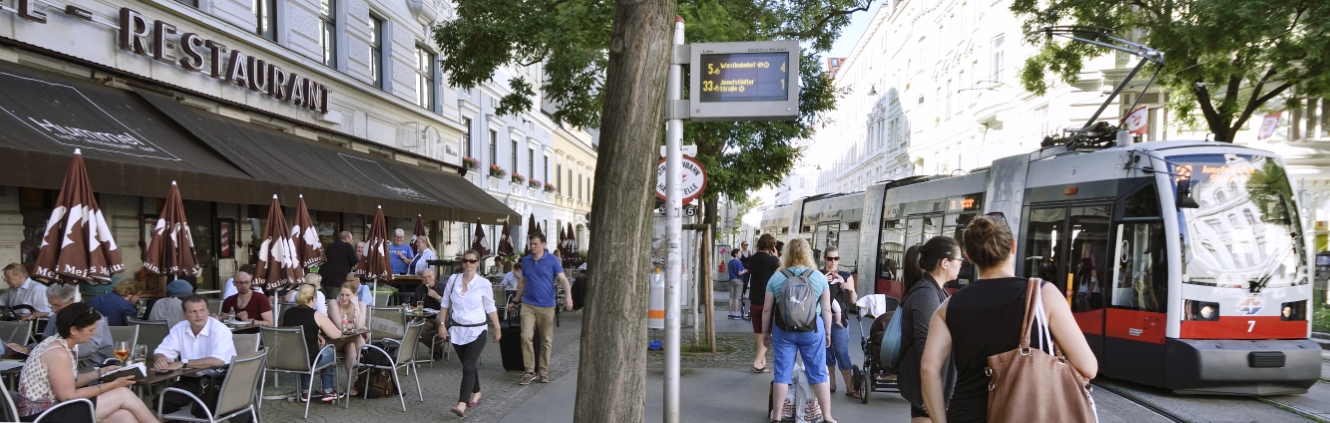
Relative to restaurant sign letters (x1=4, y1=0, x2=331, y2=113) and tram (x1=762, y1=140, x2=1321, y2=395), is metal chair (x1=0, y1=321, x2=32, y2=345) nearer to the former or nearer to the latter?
restaurant sign letters (x1=4, y1=0, x2=331, y2=113)

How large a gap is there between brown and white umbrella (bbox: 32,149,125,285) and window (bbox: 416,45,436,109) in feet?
50.7

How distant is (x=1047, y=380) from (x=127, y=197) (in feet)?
39.8

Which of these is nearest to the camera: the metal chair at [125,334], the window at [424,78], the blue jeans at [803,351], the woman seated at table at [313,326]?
the blue jeans at [803,351]

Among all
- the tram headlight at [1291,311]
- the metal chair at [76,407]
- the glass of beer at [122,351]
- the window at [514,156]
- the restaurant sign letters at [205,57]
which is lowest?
the metal chair at [76,407]

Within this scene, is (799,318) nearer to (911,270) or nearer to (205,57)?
(911,270)

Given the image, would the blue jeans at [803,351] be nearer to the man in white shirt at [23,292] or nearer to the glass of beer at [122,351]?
the glass of beer at [122,351]

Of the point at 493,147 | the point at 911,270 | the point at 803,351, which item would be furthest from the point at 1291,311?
the point at 493,147

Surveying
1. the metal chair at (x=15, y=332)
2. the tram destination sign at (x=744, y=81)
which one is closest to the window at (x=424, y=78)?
the metal chair at (x=15, y=332)

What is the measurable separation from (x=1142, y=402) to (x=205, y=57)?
12.8m

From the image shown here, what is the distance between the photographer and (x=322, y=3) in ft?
56.4

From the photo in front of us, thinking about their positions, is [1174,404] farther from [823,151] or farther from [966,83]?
[823,151]

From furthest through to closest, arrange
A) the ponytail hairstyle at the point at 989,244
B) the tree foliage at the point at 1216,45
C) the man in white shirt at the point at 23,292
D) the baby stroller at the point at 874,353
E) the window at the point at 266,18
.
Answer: the window at the point at 266,18
the tree foliage at the point at 1216,45
the man in white shirt at the point at 23,292
the baby stroller at the point at 874,353
the ponytail hairstyle at the point at 989,244

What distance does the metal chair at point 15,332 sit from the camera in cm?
759

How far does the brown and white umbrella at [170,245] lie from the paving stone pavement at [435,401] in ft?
4.79
